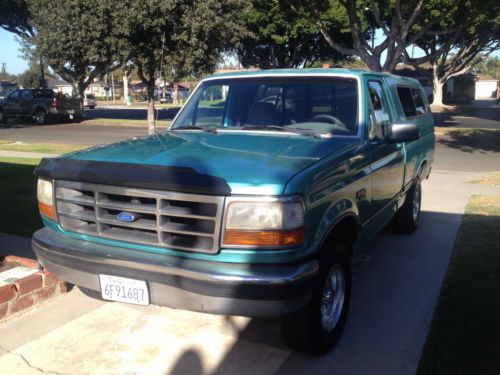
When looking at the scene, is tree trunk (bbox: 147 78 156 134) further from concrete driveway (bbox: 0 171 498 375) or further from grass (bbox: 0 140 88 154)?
concrete driveway (bbox: 0 171 498 375)

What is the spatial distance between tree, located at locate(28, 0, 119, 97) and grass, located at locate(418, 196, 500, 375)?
14.4m

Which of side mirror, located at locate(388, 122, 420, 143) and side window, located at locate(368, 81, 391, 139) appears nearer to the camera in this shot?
side mirror, located at locate(388, 122, 420, 143)

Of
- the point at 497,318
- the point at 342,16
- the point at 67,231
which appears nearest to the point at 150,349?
the point at 67,231

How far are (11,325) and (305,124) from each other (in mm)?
2822

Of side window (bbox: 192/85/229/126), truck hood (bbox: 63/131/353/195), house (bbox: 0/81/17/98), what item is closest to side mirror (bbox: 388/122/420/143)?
truck hood (bbox: 63/131/353/195)

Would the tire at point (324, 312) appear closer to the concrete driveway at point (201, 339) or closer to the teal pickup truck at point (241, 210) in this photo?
the teal pickup truck at point (241, 210)

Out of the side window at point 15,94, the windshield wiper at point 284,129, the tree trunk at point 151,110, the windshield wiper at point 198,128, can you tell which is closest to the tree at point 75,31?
the tree trunk at point 151,110

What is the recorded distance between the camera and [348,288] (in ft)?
12.1

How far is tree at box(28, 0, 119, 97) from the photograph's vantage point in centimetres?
1711

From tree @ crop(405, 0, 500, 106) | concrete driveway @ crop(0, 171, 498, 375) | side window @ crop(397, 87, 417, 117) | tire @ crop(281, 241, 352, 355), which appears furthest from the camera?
tree @ crop(405, 0, 500, 106)

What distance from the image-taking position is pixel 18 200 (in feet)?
25.3

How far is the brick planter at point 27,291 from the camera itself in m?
3.86

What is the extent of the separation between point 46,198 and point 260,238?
5.52ft

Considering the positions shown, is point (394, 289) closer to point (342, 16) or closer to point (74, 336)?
point (74, 336)
